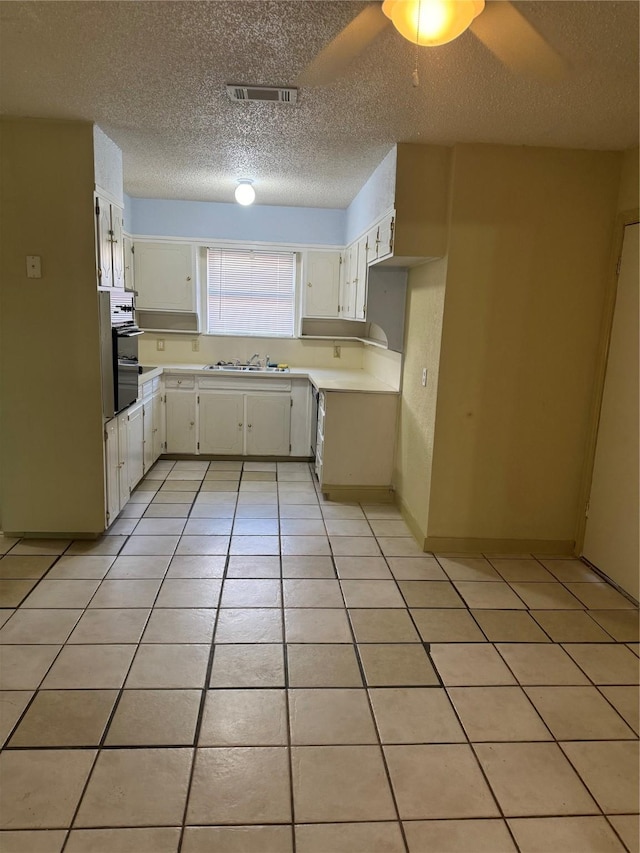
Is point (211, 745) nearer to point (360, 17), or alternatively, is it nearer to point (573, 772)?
point (573, 772)

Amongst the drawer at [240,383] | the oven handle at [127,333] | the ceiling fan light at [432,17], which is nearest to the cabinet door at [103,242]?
the oven handle at [127,333]

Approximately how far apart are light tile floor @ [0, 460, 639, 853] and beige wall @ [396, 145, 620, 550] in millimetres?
357

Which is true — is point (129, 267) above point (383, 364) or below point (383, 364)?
above

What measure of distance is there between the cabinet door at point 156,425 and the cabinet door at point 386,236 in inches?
94.5

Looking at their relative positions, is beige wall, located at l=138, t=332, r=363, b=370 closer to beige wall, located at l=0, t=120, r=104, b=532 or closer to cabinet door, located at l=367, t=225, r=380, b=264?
cabinet door, located at l=367, t=225, r=380, b=264

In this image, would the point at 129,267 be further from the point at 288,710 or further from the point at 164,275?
the point at 288,710

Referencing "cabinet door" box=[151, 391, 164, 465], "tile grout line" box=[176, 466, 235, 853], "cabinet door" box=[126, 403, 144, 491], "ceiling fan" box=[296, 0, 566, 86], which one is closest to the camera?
"tile grout line" box=[176, 466, 235, 853]

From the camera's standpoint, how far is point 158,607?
2.79 meters

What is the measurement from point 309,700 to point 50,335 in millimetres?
2496

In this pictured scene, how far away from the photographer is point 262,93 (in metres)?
2.54

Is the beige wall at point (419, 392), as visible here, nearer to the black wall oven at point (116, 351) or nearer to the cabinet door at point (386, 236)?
the cabinet door at point (386, 236)

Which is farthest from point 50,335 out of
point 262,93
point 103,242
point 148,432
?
point 262,93

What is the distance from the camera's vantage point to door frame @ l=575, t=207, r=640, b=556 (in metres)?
3.20

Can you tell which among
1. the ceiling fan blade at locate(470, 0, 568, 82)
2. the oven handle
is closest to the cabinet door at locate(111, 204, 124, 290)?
the oven handle
